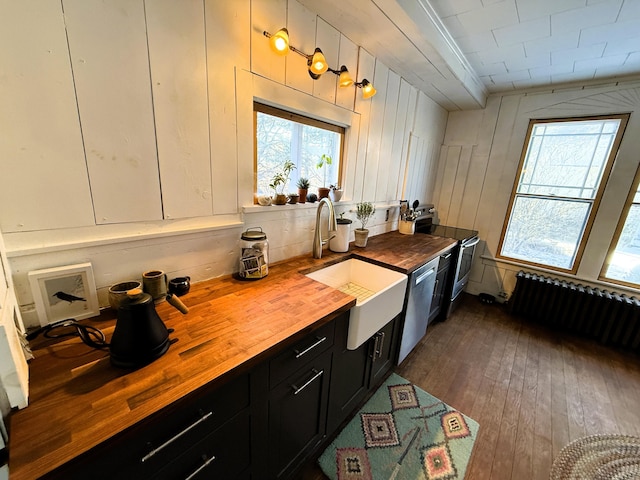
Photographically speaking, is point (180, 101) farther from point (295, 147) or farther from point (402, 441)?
point (402, 441)

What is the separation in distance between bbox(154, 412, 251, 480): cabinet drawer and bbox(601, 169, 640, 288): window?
3.67 m

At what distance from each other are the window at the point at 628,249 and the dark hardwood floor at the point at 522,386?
0.73 m

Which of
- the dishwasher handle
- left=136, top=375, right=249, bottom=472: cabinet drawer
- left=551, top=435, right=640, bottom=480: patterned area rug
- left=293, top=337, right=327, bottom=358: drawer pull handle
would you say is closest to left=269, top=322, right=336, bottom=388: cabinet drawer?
left=293, top=337, right=327, bottom=358: drawer pull handle

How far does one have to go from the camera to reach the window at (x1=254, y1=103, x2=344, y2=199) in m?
1.49

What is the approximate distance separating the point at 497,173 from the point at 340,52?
252cm

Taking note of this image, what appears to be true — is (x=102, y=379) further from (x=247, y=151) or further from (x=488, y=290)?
(x=488, y=290)

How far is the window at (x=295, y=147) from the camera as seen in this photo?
1.49 m

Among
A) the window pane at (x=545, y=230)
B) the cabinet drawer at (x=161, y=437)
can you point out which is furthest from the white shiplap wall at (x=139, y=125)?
the window pane at (x=545, y=230)

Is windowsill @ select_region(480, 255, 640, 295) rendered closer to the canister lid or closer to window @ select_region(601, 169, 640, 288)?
window @ select_region(601, 169, 640, 288)

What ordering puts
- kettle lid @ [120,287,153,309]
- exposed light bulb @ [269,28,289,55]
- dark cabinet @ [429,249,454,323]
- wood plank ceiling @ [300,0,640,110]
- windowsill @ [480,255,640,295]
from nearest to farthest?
kettle lid @ [120,287,153,309], exposed light bulb @ [269,28,289,55], wood plank ceiling @ [300,0,640,110], dark cabinet @ [429,249,454,323], windowsill @ [480,255,640,295]

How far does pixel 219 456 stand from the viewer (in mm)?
831

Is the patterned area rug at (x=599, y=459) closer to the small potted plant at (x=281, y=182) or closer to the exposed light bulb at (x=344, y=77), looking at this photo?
the small potted plant at (x=281, y=182)

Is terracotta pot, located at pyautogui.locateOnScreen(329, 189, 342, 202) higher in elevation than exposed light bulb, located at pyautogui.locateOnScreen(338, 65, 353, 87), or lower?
lower

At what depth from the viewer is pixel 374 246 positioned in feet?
7.23
